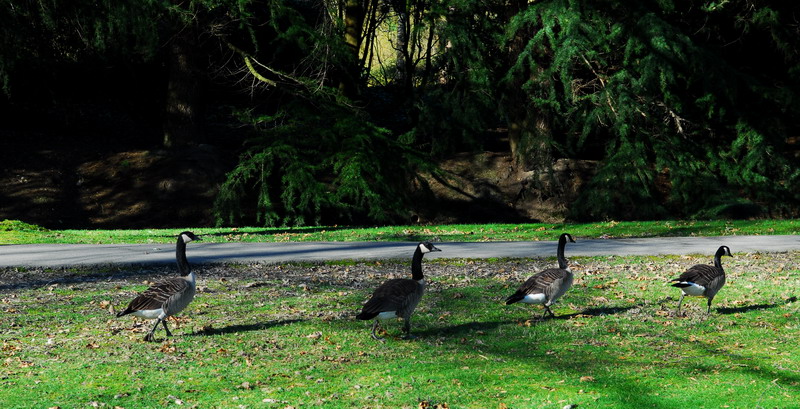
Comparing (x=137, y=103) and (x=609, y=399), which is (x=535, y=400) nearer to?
(x=609, y=399)

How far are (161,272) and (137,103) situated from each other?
25034 millimetres

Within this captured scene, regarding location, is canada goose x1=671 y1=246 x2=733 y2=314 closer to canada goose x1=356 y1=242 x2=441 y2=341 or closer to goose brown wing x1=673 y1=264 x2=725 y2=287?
goose brown wing x1=673 y1=264 x2=725 y2=287

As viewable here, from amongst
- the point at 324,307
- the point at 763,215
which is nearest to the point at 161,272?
the point at 324,307

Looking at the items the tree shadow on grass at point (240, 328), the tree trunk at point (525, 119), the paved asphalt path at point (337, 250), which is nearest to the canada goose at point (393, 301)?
the tree shadow on grass at point (240, 328)

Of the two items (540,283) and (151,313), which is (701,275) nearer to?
(540,283)

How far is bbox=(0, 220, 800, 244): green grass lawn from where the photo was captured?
20656 millimetres

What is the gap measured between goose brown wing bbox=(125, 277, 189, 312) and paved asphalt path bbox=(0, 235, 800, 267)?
6989 millimetres

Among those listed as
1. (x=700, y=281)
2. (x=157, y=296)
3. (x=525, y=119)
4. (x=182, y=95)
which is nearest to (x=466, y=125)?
(x=525, y=119)

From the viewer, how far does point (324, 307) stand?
10828 mm

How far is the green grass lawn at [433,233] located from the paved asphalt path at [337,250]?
131cm

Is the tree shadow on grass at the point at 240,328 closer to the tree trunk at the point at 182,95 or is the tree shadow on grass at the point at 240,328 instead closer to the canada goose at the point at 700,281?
the canada goose at the point at 700,281

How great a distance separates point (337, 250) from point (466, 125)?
12.3m

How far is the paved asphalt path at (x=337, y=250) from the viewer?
52.5ft

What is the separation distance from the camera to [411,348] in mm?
8477
